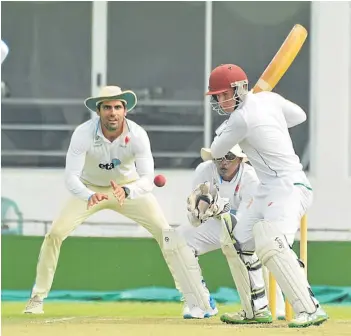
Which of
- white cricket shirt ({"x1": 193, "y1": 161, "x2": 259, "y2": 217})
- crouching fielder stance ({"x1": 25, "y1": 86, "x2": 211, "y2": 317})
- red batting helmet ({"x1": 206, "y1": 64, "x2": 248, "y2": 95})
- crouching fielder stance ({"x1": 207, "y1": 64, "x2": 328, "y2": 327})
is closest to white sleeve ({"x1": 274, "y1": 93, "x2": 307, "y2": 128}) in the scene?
crouching fielder stance ({"x1": 207, "y1": 64, "x2": 328, "y2": 327})

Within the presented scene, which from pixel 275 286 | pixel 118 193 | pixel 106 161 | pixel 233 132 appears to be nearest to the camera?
pixel 233 132

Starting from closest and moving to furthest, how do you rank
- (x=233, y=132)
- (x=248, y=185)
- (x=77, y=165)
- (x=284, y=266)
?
(x=284, y=266), (x=233, y=132), (x=248, y=185), (x=77, y=165)

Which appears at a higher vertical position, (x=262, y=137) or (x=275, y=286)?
(x=262, y=137)

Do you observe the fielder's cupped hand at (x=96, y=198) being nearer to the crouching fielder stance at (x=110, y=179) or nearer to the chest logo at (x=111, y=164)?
the crouching fielder stance at (x=110, y=179)

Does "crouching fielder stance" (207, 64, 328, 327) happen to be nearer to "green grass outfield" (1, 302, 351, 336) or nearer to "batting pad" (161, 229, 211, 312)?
"green grass outfield" (1, 302, 351, 336)

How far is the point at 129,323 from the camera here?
775cm

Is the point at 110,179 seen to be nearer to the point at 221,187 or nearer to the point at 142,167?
the point at 142,167

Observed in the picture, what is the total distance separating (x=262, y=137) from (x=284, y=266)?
616 mm

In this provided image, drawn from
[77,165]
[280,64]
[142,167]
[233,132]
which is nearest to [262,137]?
[233,132]

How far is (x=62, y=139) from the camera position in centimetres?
1071

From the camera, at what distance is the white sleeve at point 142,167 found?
332 inches

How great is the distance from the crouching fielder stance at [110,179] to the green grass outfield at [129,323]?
312 mm

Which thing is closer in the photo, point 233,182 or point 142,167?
point 233,182

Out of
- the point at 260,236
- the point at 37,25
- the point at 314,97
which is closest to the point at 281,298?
the point at 260,236
